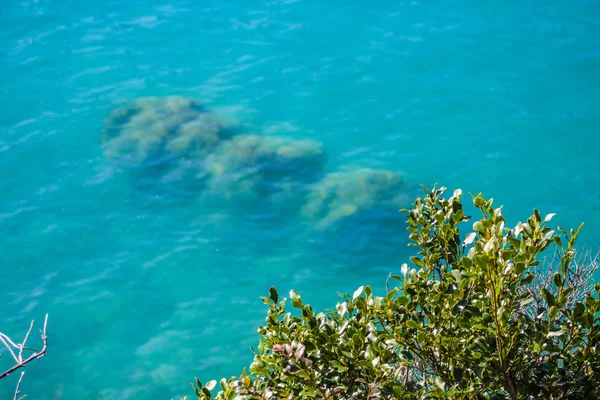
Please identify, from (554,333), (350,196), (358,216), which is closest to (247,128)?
(350,196)

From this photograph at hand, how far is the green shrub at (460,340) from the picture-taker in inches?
91.0

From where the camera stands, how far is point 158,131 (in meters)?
10.3

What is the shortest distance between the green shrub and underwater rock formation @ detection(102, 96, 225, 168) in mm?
7580

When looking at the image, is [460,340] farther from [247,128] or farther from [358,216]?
[247,128]

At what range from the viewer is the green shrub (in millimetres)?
2312

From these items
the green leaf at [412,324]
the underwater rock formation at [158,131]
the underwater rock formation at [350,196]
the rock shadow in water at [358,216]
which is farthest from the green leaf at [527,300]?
the underwater rock formation at [158,131]

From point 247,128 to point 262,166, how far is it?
3.12ft

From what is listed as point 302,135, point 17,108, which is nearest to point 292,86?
point 302,135

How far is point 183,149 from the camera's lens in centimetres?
1000

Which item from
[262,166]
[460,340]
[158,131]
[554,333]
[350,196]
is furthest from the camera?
→ [158,131]

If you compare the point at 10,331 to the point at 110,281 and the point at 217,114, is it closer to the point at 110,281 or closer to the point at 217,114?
the point at 110,281

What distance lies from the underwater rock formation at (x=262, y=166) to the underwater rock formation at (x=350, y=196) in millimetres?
298

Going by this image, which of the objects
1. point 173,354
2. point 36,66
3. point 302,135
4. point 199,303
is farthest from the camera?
point 36,66

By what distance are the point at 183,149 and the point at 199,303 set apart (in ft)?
9.18
